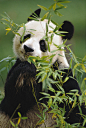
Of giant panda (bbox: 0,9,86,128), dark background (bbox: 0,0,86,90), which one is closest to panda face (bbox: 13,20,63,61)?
giant panda (bbox: 0,9,86,128)

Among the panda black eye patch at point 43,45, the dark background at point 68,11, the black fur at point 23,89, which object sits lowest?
the black fur at point 23,89

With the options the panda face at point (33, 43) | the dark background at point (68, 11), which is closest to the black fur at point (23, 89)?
the panda face at point (33, 43)

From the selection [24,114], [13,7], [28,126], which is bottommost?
[28,126]

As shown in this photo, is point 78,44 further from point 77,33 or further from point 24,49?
point 24,49

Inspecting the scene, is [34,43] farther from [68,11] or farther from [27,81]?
[68,11]

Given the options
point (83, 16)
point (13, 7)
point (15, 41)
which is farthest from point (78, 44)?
point (15, 41)

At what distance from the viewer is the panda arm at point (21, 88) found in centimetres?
165

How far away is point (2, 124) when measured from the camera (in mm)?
1827

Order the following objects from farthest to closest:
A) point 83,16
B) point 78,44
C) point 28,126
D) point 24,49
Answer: point 83,16
point 78,44
point 28,126
point 24,49

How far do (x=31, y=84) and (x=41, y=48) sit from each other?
0.35 m

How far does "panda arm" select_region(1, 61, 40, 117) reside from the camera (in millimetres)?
1646

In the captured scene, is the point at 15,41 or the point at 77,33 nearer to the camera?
the point at 15,41

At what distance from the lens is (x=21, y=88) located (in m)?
1.67

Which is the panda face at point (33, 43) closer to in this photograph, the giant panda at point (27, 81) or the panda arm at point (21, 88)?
the giant panda at point (27, 81)
